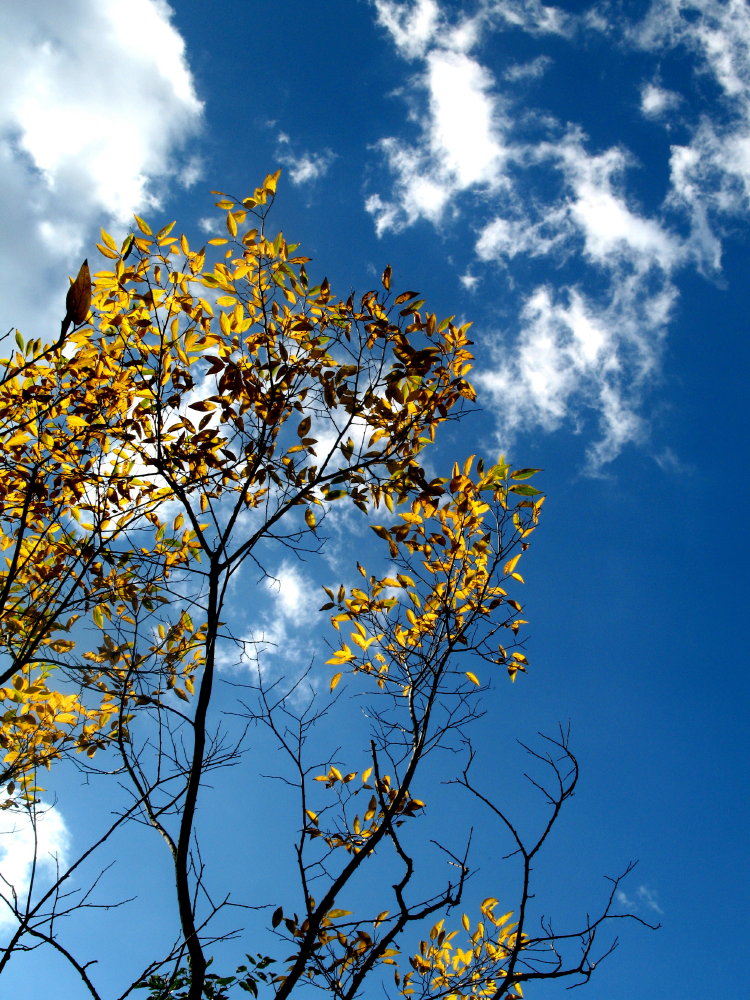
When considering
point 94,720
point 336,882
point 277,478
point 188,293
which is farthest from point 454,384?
point 94,720

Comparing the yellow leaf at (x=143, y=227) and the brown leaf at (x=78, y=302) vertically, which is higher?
the yellow leaf at (x=143, y=227)

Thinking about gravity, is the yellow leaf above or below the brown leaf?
above

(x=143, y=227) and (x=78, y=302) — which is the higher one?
(x=143, y=227)

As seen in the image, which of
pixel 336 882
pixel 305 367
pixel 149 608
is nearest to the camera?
pixel 336 882

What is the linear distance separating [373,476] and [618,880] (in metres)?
1.94

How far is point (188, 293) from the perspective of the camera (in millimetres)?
2992

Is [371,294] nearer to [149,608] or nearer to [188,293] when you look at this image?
[188,293]

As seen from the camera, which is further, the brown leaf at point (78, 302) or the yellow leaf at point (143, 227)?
the yellow leaf at point (143, 227)

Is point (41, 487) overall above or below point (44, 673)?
above

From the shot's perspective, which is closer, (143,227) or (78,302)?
(78,302)

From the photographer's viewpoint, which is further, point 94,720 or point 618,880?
point 94,720

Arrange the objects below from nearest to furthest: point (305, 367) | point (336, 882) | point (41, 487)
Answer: point (336, 882) < point (41, 487) < point (305, 367)

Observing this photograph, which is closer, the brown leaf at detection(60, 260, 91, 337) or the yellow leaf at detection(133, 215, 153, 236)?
the brown leaf at detection(60, 260, 91, 337)

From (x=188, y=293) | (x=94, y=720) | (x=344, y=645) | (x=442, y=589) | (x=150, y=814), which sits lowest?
(x=150, y=814)
